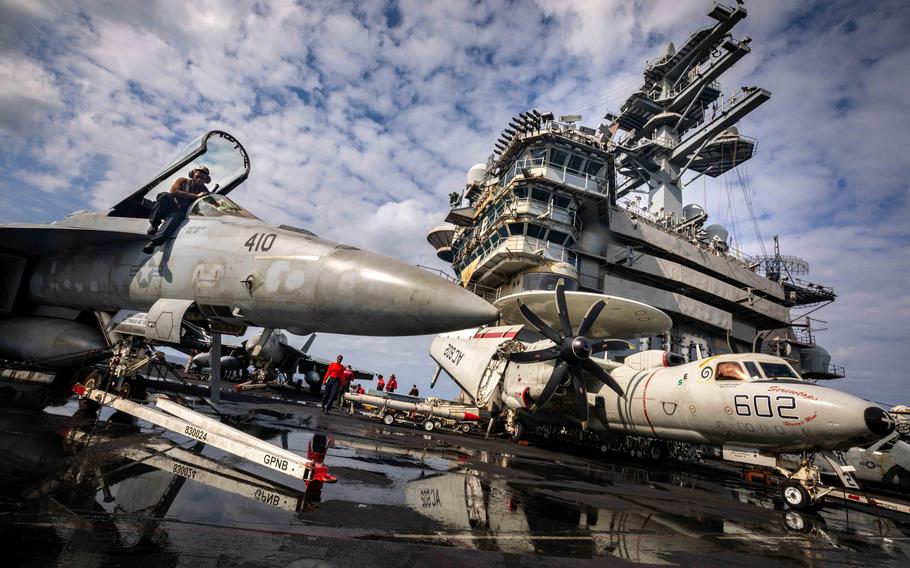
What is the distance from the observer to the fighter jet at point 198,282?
16.1ft

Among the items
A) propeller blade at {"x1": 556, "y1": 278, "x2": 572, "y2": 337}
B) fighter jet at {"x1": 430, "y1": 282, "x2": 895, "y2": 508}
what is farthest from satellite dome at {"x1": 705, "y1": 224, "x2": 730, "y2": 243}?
propeller blade at {"x1": 556, "y1": 278, "x2": 572, "y2": 337}

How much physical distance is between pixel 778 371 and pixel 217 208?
1277 centimetres

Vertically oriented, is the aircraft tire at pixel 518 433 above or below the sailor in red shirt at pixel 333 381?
below

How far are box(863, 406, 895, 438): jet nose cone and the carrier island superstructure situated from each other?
21163 millimetres

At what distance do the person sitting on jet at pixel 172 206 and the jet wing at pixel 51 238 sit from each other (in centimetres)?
43

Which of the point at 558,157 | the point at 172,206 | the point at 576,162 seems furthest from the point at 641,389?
the point at 576,162

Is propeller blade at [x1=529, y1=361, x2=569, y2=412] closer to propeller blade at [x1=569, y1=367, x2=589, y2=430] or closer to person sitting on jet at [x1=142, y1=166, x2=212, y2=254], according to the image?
propeller blade at [x1=569, y1=367, x2=589, y2=430]

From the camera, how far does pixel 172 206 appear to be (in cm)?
742

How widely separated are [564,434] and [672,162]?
129 feet

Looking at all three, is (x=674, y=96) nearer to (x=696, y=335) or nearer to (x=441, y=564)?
(x=696, y=335)

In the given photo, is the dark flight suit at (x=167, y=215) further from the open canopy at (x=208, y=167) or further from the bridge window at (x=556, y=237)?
the bridge window at (x=556, y=237)

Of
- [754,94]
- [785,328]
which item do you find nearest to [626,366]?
[754,94]

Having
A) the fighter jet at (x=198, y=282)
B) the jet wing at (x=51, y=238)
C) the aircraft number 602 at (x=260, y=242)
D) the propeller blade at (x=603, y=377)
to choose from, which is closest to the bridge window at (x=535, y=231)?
the propeller blade at (x=603, y=377)

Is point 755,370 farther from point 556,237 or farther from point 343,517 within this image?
point 556,237
